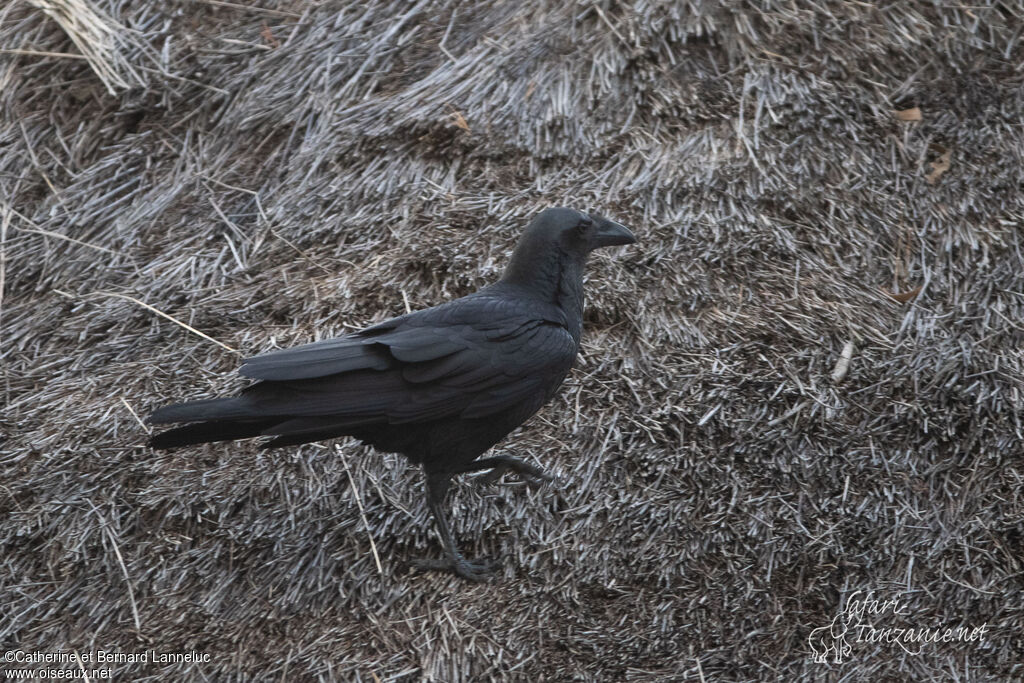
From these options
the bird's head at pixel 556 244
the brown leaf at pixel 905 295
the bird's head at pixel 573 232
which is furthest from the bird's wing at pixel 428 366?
the brown leaf at pixel 905 295

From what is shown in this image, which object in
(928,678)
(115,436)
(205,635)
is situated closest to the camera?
(928,678)

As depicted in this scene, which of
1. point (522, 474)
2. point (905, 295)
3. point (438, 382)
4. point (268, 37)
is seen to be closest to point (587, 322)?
point (522, 474)

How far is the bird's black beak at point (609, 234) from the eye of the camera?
12.3 feet

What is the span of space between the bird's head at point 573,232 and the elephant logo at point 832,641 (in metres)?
1.55

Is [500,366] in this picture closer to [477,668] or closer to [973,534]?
[477,668]

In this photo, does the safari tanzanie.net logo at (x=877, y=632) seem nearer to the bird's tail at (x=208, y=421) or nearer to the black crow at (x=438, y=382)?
the black crow at (x=438, y=382)

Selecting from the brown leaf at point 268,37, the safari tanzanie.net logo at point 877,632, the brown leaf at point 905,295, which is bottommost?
the safari tanzanie.net logo at point 877,632

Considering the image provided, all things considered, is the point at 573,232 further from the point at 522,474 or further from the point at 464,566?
the point at 464,566

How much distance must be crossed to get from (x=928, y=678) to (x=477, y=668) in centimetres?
148

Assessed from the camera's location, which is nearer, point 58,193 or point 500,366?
point 500,366

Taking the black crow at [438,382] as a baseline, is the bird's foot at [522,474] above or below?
below

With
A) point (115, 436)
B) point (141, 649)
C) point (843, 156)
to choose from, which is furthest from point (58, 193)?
point (843, 156)

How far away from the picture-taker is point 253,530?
3.60 meters

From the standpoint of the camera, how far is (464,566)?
3463 mm
